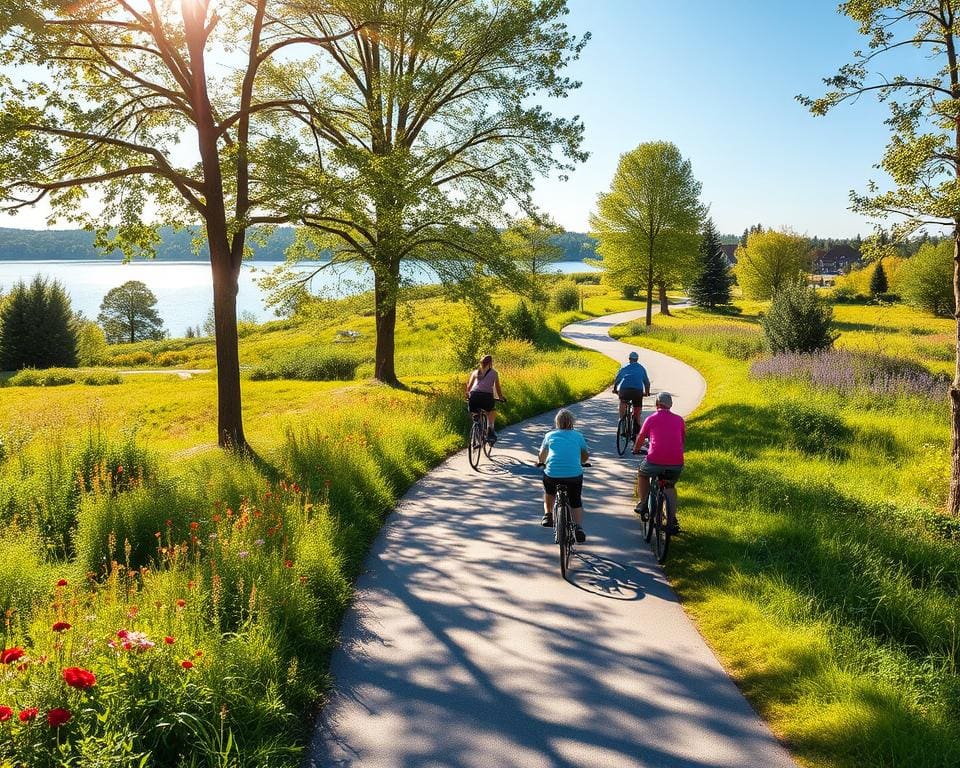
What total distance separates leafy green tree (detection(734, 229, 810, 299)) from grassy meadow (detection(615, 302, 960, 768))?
193ft

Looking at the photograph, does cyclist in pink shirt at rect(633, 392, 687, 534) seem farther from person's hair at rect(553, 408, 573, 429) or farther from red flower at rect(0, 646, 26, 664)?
red flower at rect(0, 646, 26, 664)

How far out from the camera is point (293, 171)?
38.9ft

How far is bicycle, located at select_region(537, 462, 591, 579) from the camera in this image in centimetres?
649

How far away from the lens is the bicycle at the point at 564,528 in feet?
21.3

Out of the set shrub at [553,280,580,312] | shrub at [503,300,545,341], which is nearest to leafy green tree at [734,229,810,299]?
shrub at [553,280,580,312]

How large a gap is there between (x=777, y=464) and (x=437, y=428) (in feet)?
21.6

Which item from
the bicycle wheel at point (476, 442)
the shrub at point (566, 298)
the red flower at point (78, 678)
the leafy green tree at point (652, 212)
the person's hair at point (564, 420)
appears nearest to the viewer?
the red flower at point (78, 678)

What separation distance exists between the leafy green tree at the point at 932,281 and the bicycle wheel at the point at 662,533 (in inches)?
2557

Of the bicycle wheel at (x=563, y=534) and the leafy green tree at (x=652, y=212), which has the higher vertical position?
the leafy green tree at (x=652, y=212)

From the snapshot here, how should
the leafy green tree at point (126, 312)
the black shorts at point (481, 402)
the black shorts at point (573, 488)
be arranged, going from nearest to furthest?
the black shorts at point (573, 488) → the black shorts at point (481, 402) → the leafy green tree at point (126, 312)

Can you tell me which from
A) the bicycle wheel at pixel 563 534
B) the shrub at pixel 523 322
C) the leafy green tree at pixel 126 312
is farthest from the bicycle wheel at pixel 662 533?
the leafy green tree at pixel 126 312

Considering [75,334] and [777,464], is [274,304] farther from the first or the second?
[75,334]

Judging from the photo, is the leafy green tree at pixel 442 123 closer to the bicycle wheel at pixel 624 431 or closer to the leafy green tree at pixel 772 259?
the bicycle wheel at pixel 624 431

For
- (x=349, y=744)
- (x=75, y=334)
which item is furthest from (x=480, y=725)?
(x=75, y=334)
